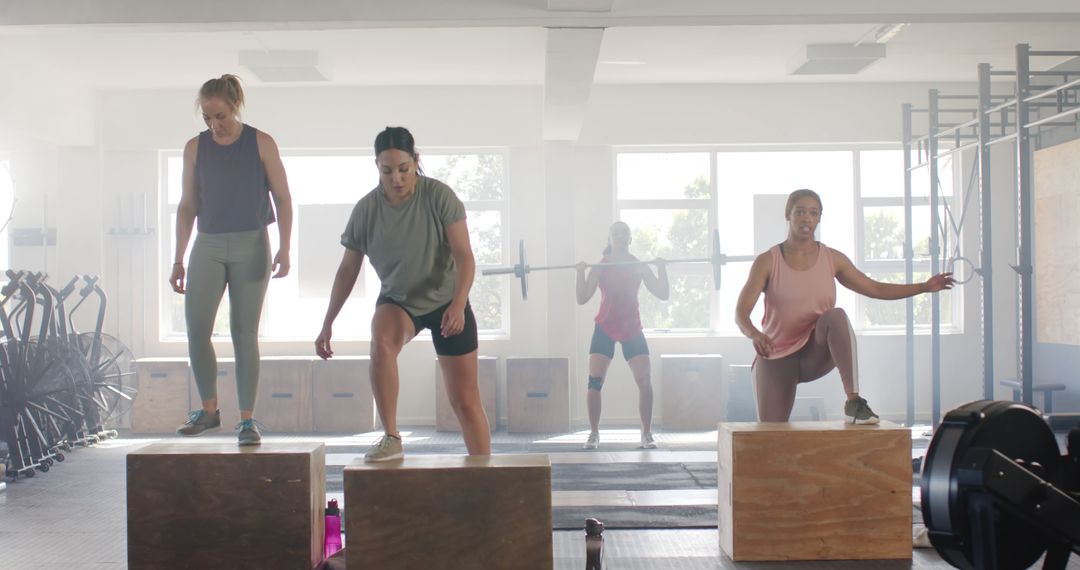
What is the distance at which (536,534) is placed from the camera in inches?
119

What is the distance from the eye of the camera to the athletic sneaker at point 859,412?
3.57m

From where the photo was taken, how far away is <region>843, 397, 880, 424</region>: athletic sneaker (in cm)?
357

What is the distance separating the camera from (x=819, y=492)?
136 inches

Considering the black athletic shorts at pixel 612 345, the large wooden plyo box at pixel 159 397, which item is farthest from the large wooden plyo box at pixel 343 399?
the black athletic shorts at pixel 612 345

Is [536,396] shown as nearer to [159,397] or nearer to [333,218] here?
[333,218]

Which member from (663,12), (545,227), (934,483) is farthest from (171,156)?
(934,483)

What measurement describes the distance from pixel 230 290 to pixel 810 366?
7.14 ft

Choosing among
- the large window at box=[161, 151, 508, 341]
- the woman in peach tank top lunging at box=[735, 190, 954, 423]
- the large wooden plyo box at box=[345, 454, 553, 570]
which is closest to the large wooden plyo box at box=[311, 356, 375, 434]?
the large window at box=[161, 151, 508, 341]

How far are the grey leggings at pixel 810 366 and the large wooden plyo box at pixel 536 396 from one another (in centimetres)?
418

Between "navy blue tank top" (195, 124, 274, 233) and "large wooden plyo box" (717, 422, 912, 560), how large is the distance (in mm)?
1871

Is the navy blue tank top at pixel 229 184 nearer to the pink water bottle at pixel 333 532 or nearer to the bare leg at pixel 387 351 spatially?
the bare leg at pixel 387 351

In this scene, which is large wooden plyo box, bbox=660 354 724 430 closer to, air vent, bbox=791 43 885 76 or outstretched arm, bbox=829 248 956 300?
air vent, bbox=791 43 885 76

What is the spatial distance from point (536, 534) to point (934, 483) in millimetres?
1215

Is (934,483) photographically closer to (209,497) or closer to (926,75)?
(209,497)
